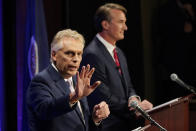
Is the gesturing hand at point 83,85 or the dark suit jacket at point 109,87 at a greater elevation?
the gesturing hand at point 83,85

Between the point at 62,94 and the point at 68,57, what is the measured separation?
275 mm

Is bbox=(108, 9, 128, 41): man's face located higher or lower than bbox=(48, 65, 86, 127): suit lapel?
higher

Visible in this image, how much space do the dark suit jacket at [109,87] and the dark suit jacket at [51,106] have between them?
0.96m

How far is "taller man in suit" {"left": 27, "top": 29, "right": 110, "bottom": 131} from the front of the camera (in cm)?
299

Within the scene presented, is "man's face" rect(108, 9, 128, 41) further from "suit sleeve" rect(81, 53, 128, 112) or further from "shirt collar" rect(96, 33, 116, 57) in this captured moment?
"suit sleeve" rect(81, 53, 128, 112)

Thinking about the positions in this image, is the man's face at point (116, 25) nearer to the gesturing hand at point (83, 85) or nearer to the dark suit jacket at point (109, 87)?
the dark suit jacket at point (109, 87)

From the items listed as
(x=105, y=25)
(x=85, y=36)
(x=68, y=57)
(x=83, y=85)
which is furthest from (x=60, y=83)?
(x=85, y=36)

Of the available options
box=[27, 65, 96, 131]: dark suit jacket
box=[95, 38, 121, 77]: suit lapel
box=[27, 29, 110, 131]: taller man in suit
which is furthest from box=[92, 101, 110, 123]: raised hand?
box=[95, 38, 121, 77]: suit lapel

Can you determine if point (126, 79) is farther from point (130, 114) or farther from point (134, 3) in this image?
point (134, 3)

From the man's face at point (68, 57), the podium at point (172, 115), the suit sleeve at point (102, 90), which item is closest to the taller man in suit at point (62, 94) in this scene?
the man's face at point (68, 57)

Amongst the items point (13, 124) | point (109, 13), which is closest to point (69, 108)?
point (13, 124)

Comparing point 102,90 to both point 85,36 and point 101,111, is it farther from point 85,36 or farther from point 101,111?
point 85,36

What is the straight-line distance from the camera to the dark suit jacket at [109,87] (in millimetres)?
4281

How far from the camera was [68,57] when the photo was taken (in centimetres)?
325
